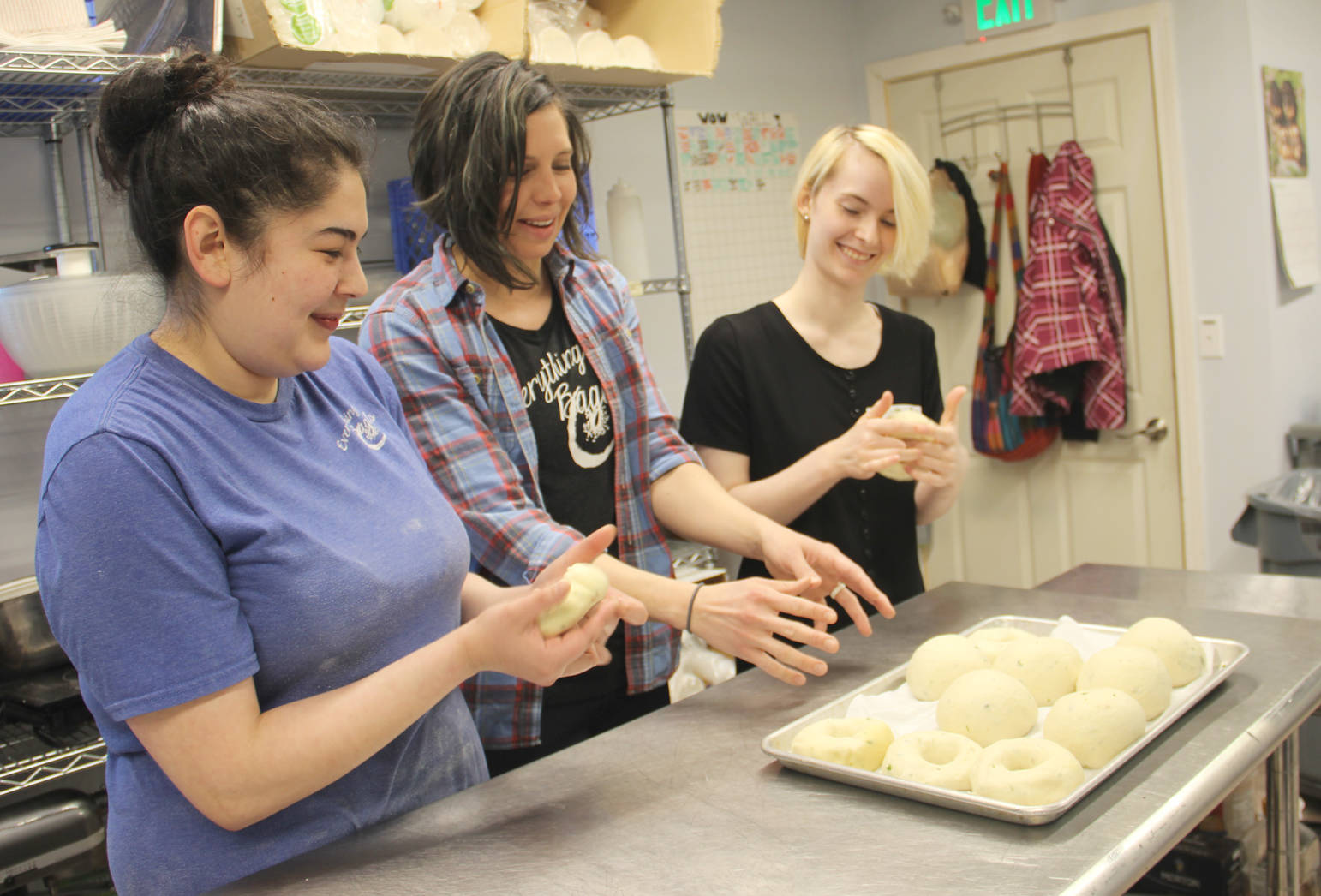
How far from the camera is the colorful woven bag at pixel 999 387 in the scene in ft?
12.2

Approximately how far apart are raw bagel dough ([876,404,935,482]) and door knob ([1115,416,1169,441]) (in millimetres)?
2069

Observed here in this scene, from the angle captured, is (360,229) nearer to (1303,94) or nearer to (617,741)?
(617,741)

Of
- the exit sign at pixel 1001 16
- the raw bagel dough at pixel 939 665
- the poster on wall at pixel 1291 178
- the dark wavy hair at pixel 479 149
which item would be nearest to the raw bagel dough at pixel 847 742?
the raw bagel dough at pixel 939 665

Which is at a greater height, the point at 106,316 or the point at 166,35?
the point at 166,35

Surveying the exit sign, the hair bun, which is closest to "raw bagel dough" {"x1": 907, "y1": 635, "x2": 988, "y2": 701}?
the hair bun

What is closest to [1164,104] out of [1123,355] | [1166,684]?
[1123,355]

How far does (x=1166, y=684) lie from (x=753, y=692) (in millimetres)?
496

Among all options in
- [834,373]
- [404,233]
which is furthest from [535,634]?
[404,233]

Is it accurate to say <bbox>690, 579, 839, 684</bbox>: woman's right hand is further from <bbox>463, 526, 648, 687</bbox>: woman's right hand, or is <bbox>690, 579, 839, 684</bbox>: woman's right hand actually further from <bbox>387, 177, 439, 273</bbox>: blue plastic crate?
<bbox>387, 177, 439, 273</bbox>: blue plastic crate

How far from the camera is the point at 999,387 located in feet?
12.4

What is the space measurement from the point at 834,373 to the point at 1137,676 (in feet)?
2.74

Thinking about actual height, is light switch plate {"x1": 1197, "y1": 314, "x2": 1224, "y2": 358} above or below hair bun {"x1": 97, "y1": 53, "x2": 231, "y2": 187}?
below

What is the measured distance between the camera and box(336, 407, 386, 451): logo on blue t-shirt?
113cm

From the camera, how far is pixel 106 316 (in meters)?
1.80
